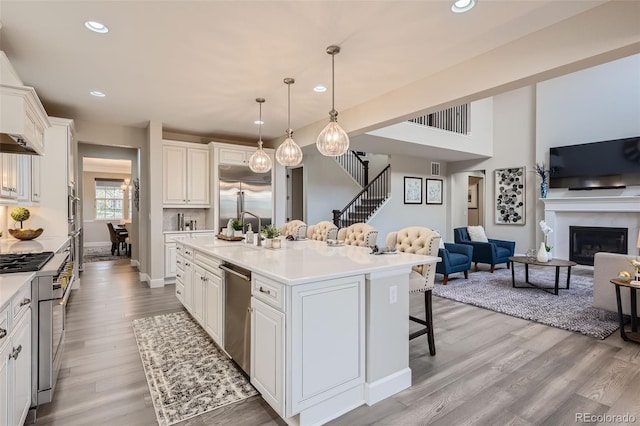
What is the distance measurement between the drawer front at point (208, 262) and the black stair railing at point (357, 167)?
22.2ft

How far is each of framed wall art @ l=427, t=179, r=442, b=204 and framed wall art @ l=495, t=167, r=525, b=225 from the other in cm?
151

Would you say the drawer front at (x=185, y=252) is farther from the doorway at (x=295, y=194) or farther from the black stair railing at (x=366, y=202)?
the doorway at (x=295, y=194)

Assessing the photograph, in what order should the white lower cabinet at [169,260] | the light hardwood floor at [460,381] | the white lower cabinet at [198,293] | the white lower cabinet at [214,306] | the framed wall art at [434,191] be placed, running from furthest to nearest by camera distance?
1. the framed wall art at [434,191]
2. the white lower cabinet at [169,260]
3. the white lower cabinet at [198,293]
4. the white lower cabinet at [214,306]
5. the light hardwood floor at [460,381]

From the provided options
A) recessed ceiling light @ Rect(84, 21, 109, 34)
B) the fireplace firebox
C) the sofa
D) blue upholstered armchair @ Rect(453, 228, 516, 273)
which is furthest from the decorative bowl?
the fireplace firebox

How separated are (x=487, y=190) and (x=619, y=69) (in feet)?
11.5

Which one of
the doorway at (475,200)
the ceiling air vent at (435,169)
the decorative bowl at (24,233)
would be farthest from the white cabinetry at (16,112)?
the doorway at (475,200)

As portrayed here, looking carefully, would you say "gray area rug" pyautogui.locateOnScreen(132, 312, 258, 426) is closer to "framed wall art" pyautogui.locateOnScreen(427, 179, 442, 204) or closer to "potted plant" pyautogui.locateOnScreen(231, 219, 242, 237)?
"potted plant" pyautogui.locateOnScreen(231, 219, 242, 237)

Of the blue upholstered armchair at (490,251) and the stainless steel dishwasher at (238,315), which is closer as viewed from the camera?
the stainless steel dishwasher at (238,315)

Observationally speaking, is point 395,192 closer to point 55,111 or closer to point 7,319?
point 55,111

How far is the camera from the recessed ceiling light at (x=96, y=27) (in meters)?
2.54

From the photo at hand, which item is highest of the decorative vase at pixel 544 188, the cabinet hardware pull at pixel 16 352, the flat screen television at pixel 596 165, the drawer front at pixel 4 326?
the flat screen television at pixel 596 165

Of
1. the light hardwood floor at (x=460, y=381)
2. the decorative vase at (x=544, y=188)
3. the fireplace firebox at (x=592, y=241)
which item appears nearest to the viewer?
the light hardwood floor at (x=460, y=381)

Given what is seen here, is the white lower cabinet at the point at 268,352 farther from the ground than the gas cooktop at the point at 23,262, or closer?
closer

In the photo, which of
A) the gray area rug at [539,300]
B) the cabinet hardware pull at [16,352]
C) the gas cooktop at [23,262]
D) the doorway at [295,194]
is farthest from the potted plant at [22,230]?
the doorway at [295,194]
